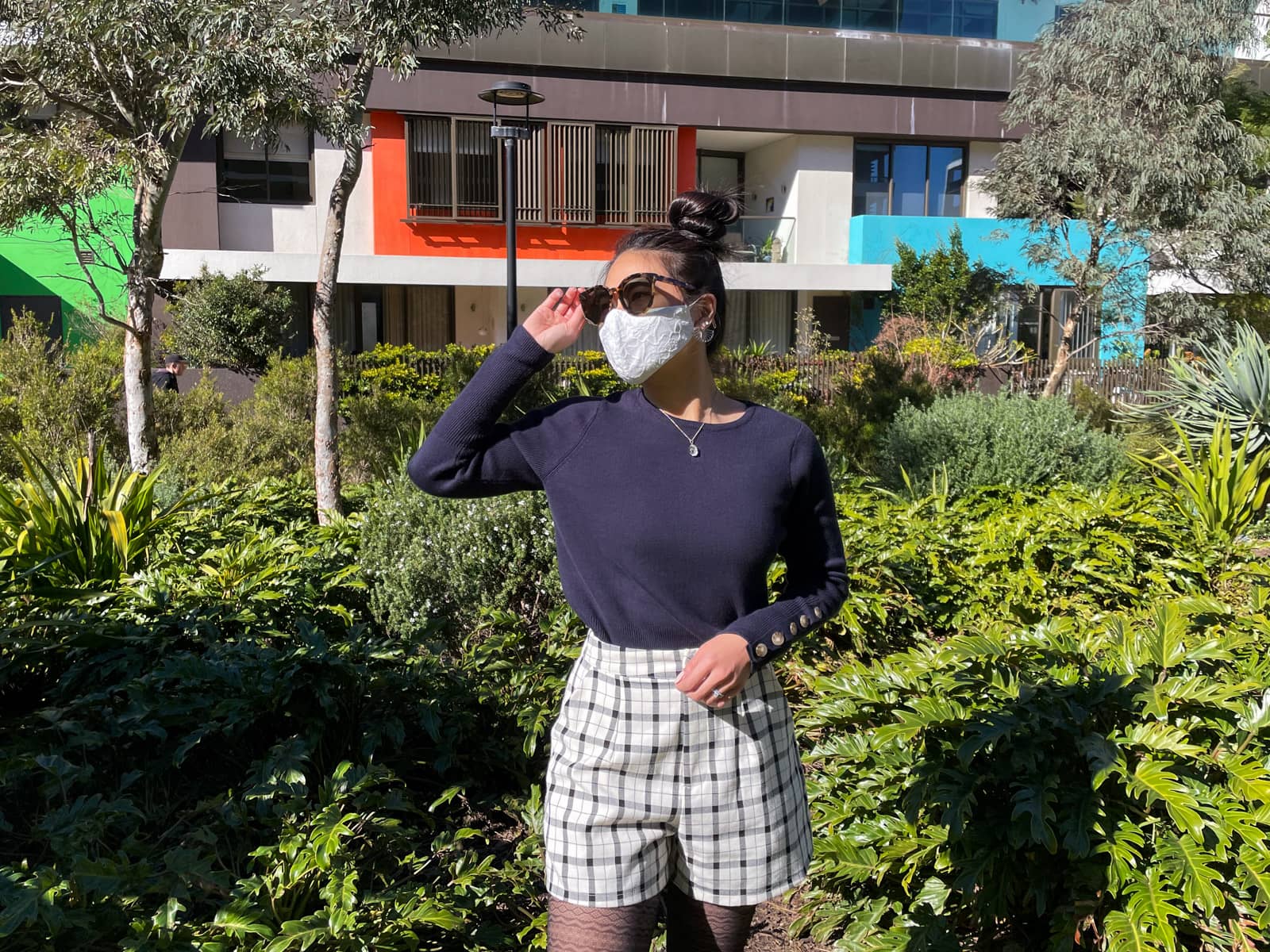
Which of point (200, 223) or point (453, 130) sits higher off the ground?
point (453, 130)

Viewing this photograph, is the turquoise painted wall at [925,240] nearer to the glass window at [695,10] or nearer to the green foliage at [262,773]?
the glass window at [695,10]

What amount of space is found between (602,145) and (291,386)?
12713 mm

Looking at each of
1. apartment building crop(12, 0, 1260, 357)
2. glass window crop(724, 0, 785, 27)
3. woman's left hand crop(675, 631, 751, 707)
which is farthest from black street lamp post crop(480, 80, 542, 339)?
glass window crop(724, 0, 785, 27)

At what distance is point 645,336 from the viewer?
2.13 meters

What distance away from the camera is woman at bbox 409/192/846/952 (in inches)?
78.0

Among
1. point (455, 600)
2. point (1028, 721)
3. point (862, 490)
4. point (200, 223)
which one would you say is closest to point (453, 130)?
point (200, 223)

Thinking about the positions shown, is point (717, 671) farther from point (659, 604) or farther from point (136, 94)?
point (136, 94)

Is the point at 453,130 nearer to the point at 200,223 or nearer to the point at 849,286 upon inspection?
the point at 200,223

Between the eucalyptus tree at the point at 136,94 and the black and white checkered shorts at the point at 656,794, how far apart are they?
6054 mm

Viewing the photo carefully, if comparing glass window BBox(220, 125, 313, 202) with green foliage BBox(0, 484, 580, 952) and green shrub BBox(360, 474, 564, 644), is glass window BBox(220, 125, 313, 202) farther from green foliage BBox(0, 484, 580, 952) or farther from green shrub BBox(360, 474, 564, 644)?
green foliage BBox(0, 484, 580, 952)

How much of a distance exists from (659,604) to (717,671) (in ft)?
0.53

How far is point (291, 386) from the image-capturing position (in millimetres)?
11281

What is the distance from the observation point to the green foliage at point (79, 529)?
15.9 feet

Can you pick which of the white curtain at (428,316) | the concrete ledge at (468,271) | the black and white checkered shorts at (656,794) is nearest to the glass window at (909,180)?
the concrete ledge at (468,271)
